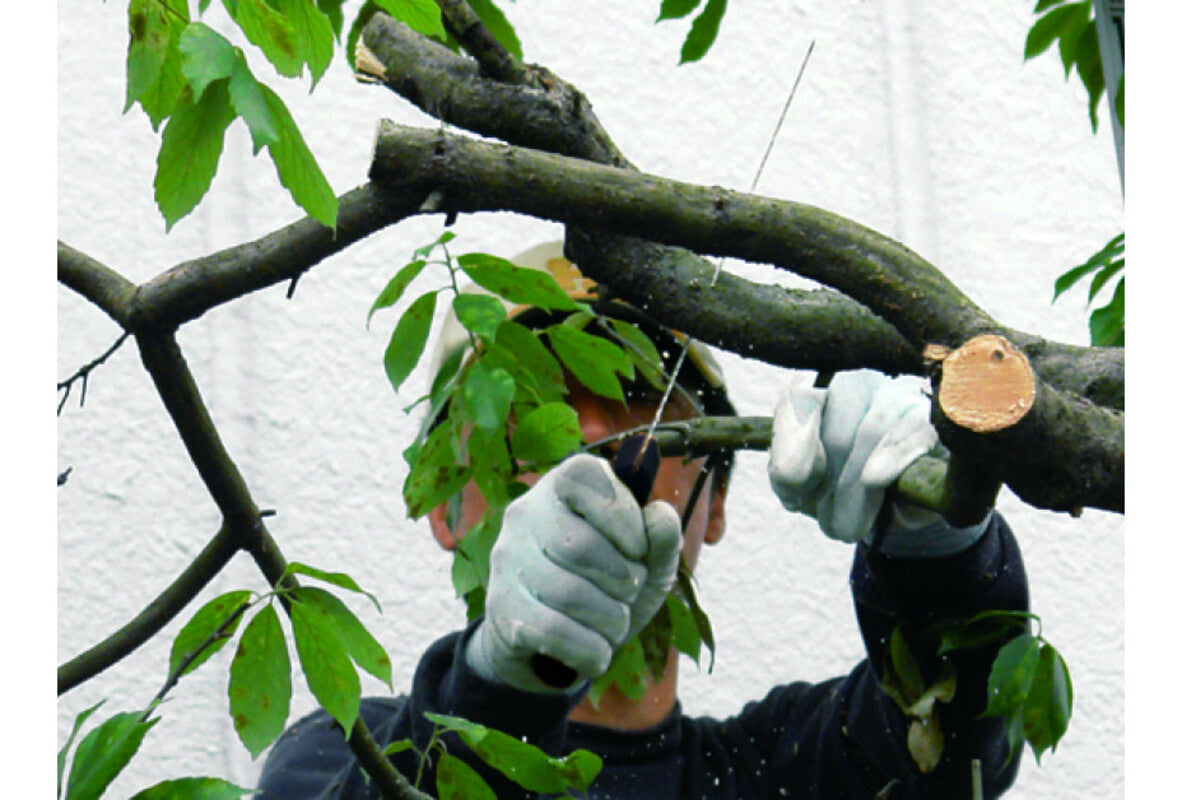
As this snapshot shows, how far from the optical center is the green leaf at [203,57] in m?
0.56

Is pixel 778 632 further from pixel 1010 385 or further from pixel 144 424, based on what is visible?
pixel 1010 385

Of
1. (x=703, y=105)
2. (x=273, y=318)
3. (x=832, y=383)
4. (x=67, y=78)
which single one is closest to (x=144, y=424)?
(x=273, y=318)

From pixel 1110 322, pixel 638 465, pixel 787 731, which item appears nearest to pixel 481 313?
pixel 638 465

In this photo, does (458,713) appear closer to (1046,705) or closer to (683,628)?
(683,628)

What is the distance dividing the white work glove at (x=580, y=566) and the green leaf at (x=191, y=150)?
290mm

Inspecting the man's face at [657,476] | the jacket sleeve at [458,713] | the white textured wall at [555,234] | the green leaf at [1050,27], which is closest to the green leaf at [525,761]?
the jacket sleeve at [458,713]

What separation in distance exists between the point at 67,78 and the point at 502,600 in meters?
1.11

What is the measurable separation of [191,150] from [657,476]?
730 millimetres

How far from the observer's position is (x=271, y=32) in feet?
1.96

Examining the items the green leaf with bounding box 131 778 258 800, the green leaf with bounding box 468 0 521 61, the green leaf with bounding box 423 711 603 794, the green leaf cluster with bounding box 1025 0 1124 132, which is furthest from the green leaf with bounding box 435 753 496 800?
the green leaf cluster with bounding box 1025 0 1124 132

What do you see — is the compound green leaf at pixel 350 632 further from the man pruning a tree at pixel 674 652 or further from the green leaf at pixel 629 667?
the green leaf at pixel 629 667

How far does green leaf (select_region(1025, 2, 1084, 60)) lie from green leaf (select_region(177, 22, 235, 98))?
705mm

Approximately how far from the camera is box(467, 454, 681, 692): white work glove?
84 centimetres

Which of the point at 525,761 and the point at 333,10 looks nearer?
the point at 525,761
